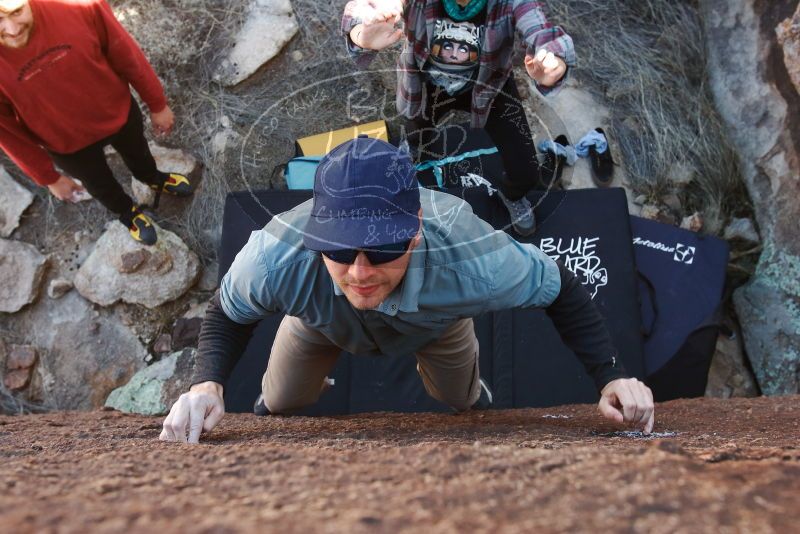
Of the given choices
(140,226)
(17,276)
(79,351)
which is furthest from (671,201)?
(17,276)

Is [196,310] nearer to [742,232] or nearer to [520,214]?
[520,214]

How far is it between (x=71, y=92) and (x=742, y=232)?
10.3ft

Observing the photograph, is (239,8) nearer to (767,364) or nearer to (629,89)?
(629,89)

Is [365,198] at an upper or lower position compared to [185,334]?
upper

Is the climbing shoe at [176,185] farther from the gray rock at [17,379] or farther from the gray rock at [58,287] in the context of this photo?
the gray rock at [17,379]

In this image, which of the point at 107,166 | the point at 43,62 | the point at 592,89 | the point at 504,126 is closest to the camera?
the point at 43,62

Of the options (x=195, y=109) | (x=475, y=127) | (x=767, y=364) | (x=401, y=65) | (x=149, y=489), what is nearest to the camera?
(x=149, y=489)

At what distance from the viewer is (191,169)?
3430 mm

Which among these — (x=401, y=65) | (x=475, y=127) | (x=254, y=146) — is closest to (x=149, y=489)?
(x=401, y=65)

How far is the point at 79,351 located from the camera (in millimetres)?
3287

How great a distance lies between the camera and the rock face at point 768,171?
3.10 m

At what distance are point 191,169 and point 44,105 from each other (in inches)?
41.6

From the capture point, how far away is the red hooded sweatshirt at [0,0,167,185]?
7.48 ft

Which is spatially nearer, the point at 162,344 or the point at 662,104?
the point at 162,344
